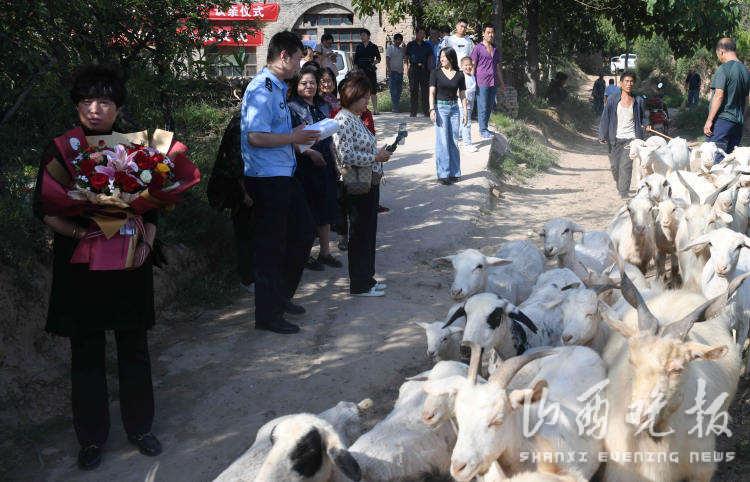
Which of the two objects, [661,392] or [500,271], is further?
[500,271]

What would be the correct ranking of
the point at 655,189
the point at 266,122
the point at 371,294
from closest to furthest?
the point at 266,122
the point at 371,294
the point at 655,189

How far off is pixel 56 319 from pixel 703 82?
1205 inches

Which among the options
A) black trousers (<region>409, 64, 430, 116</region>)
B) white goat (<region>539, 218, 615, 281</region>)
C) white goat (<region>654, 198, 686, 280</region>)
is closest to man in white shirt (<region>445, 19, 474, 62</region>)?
black trousers (<region>409, 64, 430, 116</region>)

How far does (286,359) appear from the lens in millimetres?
5859

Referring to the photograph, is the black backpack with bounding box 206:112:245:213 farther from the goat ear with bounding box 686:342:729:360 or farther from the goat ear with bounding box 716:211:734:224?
the goat ear with bounding box 716:211:734:224

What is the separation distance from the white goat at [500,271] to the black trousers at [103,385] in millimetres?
2476

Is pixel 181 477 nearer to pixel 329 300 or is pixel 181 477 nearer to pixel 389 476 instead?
pixel 389 476

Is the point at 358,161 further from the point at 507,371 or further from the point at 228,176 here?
the point at 507,371

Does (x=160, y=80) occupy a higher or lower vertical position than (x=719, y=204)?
higher

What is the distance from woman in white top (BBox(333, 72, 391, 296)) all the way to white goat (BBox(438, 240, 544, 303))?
77 centimetres

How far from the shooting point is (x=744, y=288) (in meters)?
5.39

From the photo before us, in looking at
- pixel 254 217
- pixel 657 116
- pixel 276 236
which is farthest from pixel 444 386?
pixel 657 116

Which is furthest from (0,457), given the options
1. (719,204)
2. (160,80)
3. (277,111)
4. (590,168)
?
(590,168)

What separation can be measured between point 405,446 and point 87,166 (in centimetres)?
220
